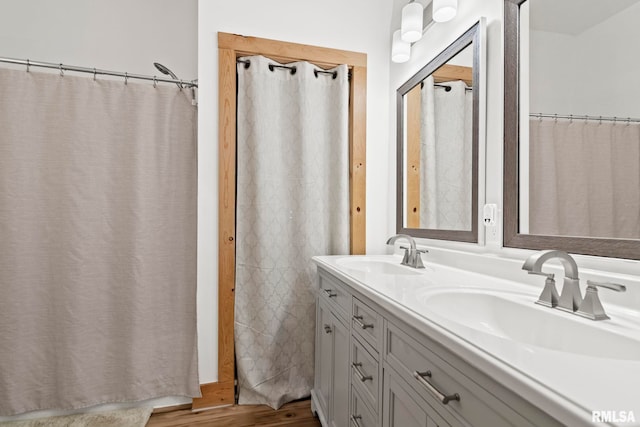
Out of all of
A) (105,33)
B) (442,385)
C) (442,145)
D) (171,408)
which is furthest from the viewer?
(105,33)

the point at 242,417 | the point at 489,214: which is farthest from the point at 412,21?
the point at 242,417

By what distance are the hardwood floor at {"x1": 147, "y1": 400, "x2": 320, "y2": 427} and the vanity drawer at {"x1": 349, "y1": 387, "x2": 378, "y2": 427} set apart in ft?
2.00

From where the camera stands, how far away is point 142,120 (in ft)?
5.72

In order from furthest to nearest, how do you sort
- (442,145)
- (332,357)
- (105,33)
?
(105,33) → (442,145) → (332,357)

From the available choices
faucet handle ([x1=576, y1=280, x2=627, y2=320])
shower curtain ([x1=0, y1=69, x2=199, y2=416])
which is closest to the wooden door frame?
shower curtain ([x1=0, y1=69, x2=199, y2=416])

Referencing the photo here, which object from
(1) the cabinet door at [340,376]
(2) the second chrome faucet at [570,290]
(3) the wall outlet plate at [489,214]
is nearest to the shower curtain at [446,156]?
(3) the wall outlet plate at [489,214]

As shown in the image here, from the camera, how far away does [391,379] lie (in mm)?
897

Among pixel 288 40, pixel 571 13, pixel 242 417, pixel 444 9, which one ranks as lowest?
pixel 242 417

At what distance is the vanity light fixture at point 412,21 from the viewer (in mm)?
1581

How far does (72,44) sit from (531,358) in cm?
283

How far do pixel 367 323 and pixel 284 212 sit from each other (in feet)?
3.12

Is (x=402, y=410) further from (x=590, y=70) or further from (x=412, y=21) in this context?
(x=412, y=21)

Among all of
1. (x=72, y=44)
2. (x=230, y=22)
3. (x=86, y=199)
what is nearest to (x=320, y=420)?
(x=86, y=199)

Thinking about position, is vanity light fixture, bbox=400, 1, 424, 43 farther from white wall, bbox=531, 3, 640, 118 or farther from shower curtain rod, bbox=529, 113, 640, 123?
Answer: shower curtain rod, bbox=529, 113, 640, 123
